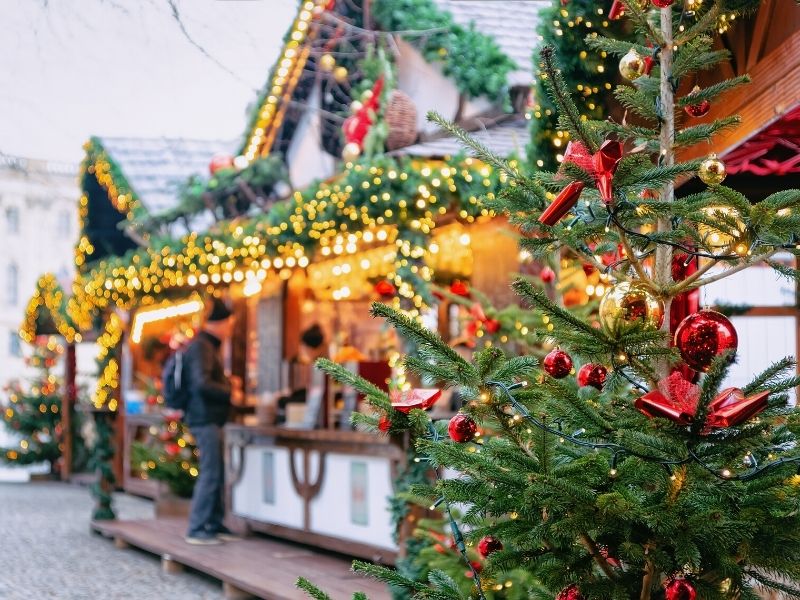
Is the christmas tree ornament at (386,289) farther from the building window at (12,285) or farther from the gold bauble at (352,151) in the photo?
the building window at (12,285)

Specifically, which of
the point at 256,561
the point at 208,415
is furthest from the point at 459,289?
the point at 208,415

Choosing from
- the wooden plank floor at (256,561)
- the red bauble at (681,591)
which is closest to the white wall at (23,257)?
the wooden plank floor at (256,561)

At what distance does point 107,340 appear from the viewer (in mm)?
17891

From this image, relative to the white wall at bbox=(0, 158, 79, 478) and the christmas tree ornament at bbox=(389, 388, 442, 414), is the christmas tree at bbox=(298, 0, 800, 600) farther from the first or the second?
the white wall at bbox=(0, 158, 79, 478)

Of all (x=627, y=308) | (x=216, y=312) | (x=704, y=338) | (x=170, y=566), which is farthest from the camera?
(x=216, y=312)

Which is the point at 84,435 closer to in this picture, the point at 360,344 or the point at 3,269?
the point at 360,344

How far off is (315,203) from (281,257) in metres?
2.05

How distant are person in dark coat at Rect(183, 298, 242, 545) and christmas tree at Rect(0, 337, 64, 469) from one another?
1010 cm

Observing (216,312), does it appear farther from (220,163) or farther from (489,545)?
(489,545)

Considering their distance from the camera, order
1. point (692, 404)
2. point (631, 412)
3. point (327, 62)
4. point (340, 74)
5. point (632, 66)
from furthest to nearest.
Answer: point (327, 62), point (340, 74), point (632, 66), point (631, 412), point (692, 404)

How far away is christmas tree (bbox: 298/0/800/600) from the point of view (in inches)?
112

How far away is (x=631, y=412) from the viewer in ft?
10.6

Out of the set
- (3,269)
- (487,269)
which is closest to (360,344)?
(487,269)

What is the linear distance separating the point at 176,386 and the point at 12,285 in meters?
38.9
